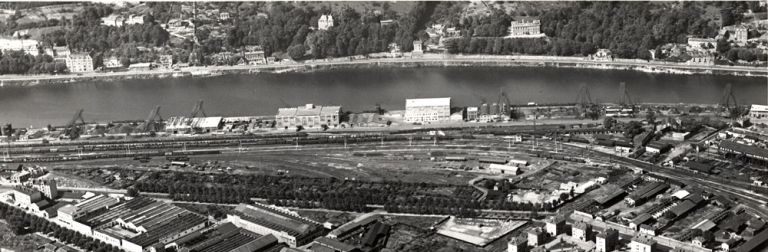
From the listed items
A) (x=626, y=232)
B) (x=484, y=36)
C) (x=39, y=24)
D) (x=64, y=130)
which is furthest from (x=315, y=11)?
(x=626, y=232)

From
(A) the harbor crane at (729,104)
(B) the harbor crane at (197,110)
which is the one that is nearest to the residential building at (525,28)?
(A) the harbor crane at (729,104)

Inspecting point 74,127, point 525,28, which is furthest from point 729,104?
point 74,127

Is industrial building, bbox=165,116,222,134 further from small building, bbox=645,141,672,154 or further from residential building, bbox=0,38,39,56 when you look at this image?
residential building, bbox=0,38,39,56

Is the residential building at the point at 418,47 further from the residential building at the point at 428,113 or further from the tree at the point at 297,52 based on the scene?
the residential building at the point at 428,113

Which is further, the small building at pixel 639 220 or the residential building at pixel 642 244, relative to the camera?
the small building at pixel 639 220

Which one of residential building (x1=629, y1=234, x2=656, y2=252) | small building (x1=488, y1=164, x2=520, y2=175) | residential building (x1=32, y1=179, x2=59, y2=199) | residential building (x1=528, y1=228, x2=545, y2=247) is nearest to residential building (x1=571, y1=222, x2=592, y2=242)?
residential building (x1=528, y1=228, x2=545, y2=247)

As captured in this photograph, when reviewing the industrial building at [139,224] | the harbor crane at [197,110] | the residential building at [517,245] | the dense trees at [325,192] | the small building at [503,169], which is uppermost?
the harbor crane at [197,110]

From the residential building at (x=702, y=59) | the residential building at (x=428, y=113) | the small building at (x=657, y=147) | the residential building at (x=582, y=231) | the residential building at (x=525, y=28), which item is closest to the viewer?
the residential building at (x=582, y=231)

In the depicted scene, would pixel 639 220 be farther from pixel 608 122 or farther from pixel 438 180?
pixel 608 122
